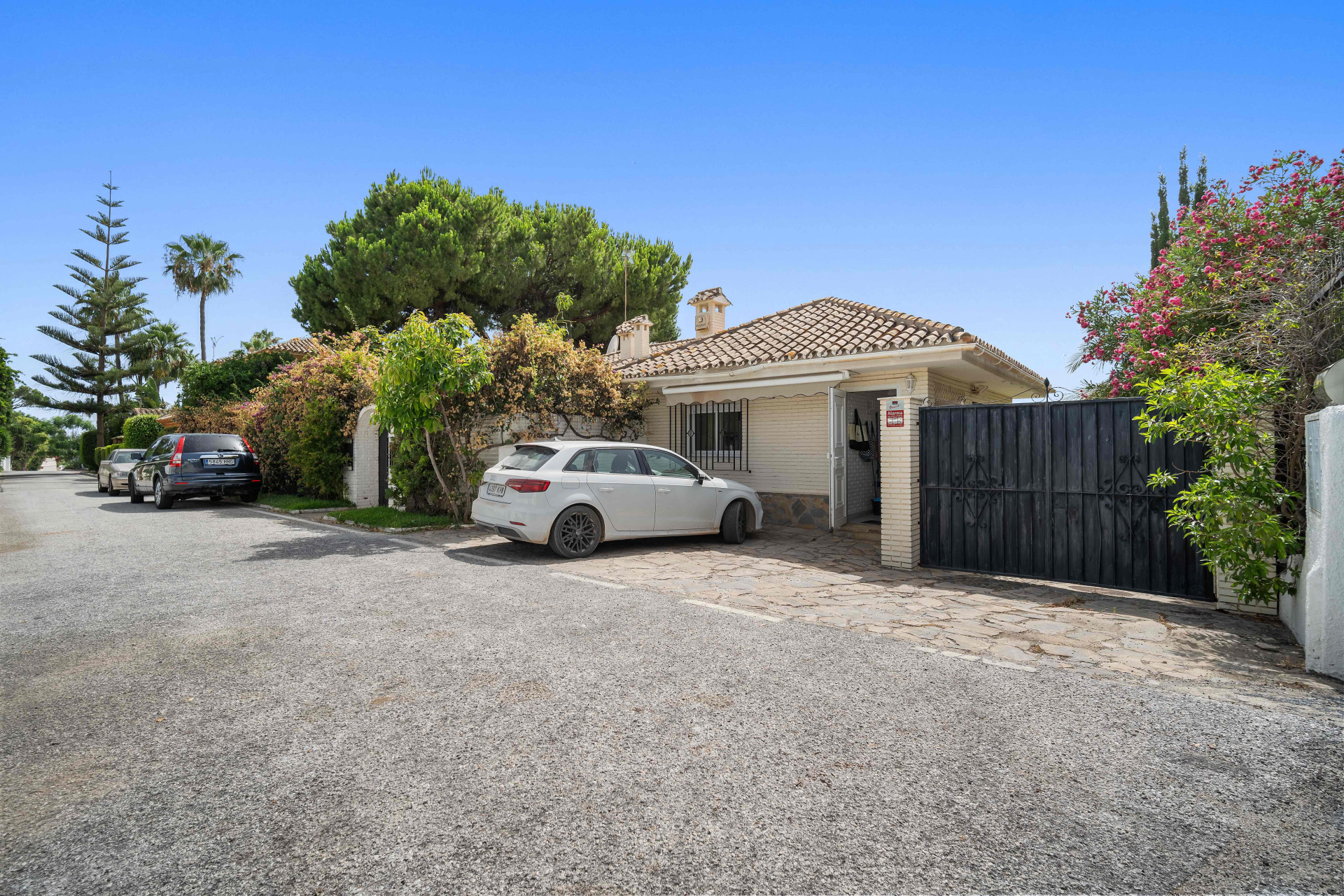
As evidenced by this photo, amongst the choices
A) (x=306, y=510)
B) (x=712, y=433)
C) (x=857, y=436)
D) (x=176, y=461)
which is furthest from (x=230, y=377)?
(x=857, y=436)

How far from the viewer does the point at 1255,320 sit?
6113 millimetres

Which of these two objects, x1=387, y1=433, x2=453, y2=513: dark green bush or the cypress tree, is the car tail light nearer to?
x1=387, y1=433, x2=453, y2=513: dark green bush

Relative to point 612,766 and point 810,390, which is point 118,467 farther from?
point 612,766

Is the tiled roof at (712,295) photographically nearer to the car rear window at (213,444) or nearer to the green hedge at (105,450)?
the car rear window at (213,444)

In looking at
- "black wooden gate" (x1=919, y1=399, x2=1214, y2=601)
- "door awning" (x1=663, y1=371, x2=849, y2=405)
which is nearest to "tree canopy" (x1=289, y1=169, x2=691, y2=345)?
"door awning" (x1=663, y1=371, x2=849, y2=405)

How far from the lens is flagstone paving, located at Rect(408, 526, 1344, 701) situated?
4629 mm

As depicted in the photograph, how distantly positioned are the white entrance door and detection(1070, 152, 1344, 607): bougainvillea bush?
170 inches

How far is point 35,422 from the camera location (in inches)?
3083

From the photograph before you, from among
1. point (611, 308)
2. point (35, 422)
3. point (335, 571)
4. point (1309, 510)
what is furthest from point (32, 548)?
point (35, 422)

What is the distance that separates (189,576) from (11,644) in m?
2.43

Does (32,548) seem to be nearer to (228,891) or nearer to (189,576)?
(189,576)

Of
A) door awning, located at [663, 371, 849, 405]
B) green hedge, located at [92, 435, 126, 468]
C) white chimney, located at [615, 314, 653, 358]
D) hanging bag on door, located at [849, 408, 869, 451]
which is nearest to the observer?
door awning, located at [663, 371, 849, 405]

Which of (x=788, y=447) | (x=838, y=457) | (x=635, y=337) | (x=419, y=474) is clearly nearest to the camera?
(x=838, y=457)

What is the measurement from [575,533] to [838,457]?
5.20m
